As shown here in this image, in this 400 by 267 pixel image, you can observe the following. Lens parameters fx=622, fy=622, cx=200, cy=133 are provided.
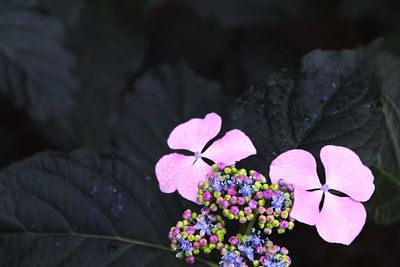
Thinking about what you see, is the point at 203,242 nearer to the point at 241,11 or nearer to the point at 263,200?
the point at 263,200

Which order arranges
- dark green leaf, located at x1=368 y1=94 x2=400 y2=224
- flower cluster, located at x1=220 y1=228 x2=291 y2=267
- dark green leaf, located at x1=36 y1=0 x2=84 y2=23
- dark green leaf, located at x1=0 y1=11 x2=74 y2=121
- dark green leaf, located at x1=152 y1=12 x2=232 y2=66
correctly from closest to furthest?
flower cluster, located at x1=220 y1=228 x2=291 y2=267, dark green leaf, located at x1=368 y1=94 x2=400 y2=224, dark green leaf, located at x1=0 y1=11 x2=74 y2=121, dark green leaf, located at x1=36 y1=0 x2=84 y2=23, dark green leaf, located at x1=152 y1=12 x2=232 y2=66

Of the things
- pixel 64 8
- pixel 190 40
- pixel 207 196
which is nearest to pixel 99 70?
pixel 64 8

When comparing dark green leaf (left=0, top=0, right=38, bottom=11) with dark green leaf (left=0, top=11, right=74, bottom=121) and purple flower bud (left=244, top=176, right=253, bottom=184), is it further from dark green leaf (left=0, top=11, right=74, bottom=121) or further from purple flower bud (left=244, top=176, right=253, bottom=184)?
purple flower bud (left=244, top=176, right=253, bottom=184)

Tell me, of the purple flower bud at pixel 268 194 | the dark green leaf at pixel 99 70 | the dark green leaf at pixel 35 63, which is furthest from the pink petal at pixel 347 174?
the dark green leaf at pixel 99 70

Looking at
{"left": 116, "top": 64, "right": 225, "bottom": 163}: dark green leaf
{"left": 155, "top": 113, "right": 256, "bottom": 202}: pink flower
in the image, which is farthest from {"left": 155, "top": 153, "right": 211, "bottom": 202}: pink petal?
{"left": 116, "top": 64, "right": 225, "bottom": 163}: dark green leaf

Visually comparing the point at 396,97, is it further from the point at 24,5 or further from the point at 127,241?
the point at 24,5

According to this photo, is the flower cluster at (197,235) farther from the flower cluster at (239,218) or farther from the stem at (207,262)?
the stem at (207,262)
